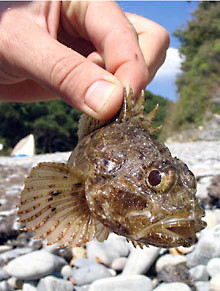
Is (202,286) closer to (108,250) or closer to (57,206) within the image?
(108,250)

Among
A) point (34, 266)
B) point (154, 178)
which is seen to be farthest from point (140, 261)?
point (154, 178)

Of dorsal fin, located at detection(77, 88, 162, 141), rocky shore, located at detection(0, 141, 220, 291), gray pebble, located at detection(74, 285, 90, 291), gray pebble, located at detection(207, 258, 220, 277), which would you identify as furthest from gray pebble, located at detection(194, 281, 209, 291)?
dorsal fin, located at detection(77, 88, 162, 141)

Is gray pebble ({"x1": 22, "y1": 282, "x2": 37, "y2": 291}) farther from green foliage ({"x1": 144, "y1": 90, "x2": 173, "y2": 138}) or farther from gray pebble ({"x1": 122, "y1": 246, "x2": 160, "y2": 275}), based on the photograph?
green foliage ({"x1": 144, "y1": 90, "x2": 173, "y2": 138})

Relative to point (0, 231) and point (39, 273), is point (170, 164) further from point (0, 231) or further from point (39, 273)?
point (0, 231)

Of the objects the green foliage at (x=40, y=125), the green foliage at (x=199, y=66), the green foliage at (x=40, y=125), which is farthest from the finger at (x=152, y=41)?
the green foliage at (x=40, y=125)

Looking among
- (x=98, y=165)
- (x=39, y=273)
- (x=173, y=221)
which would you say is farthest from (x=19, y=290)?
(x=173, y=221)
